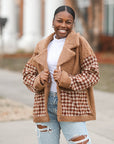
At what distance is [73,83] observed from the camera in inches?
120

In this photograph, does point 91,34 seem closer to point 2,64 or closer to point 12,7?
point 2,64

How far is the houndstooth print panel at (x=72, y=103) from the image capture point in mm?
3082

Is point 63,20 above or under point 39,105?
above

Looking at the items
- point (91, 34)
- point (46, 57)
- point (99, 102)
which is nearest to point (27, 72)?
point (46, 57)

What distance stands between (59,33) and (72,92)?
495 millimetres

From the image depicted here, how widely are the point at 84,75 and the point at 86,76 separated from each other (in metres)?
0.02

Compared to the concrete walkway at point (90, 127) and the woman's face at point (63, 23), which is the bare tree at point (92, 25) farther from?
the woman's face at point (63, 23)

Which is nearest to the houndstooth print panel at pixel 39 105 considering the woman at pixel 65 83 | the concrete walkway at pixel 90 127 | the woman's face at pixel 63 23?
the woman at pixel 65 83

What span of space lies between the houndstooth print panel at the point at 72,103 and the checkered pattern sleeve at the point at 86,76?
0.25ft

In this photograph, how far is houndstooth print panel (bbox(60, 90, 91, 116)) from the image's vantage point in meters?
3.08

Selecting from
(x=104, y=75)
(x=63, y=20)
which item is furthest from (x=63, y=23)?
(x=104, y=75)

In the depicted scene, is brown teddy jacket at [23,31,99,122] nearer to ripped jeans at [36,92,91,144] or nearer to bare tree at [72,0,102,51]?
ripped jeans at [36,92,91,144]

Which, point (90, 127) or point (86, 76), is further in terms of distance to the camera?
point (90, 127)

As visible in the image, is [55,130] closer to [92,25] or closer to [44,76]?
[44,76]
